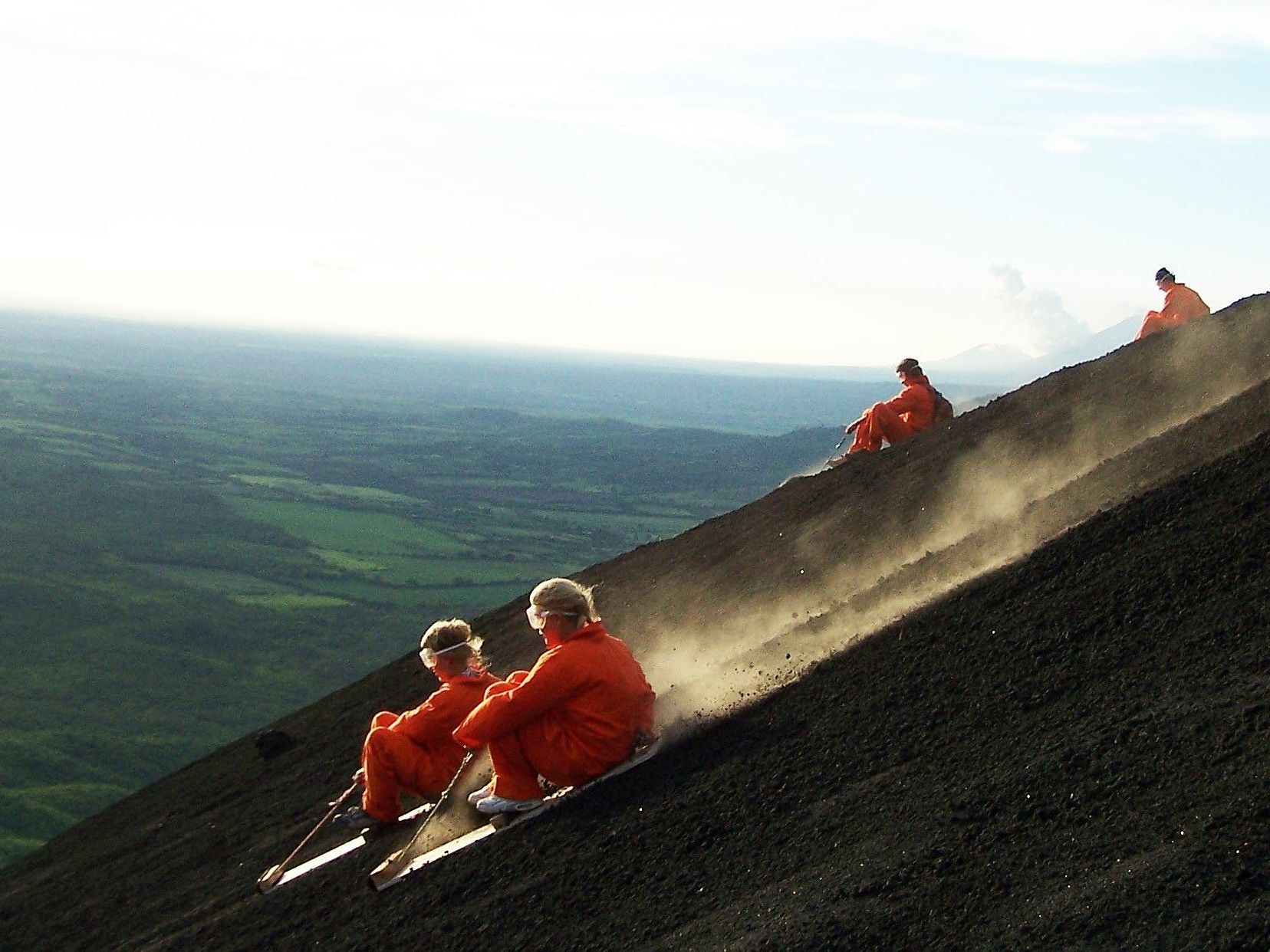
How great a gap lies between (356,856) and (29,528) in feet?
403

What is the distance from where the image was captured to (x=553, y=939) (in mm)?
7996

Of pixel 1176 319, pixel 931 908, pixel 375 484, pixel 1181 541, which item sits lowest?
pixel 931 908

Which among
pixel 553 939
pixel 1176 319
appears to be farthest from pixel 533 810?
pixel 1176 319

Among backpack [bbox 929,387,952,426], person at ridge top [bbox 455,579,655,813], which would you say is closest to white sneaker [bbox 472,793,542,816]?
person at ridge top [bbox 455,579,655,813]

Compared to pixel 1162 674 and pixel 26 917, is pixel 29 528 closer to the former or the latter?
pixel 26 917

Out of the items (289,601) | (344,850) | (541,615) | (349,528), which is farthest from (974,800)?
(349,528)

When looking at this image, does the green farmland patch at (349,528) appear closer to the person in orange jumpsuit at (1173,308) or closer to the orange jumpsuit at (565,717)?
the person in orange jumpsuit at (1173,308)

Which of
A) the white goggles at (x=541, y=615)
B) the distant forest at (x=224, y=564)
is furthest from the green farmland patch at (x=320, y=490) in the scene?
the white goggles at (x=541, y=615)

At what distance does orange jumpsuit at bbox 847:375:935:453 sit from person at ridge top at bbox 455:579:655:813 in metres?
11.2

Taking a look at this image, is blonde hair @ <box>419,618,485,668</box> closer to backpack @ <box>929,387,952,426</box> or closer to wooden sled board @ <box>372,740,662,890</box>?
wooden sled board @ <box>372,740,662,890</box>

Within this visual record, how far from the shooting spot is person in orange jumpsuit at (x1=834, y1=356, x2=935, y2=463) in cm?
1991

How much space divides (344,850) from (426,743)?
51.6 inches

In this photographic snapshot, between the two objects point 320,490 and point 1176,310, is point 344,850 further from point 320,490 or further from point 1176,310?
point 320,490

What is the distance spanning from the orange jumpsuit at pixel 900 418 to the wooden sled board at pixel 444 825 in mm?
10958
